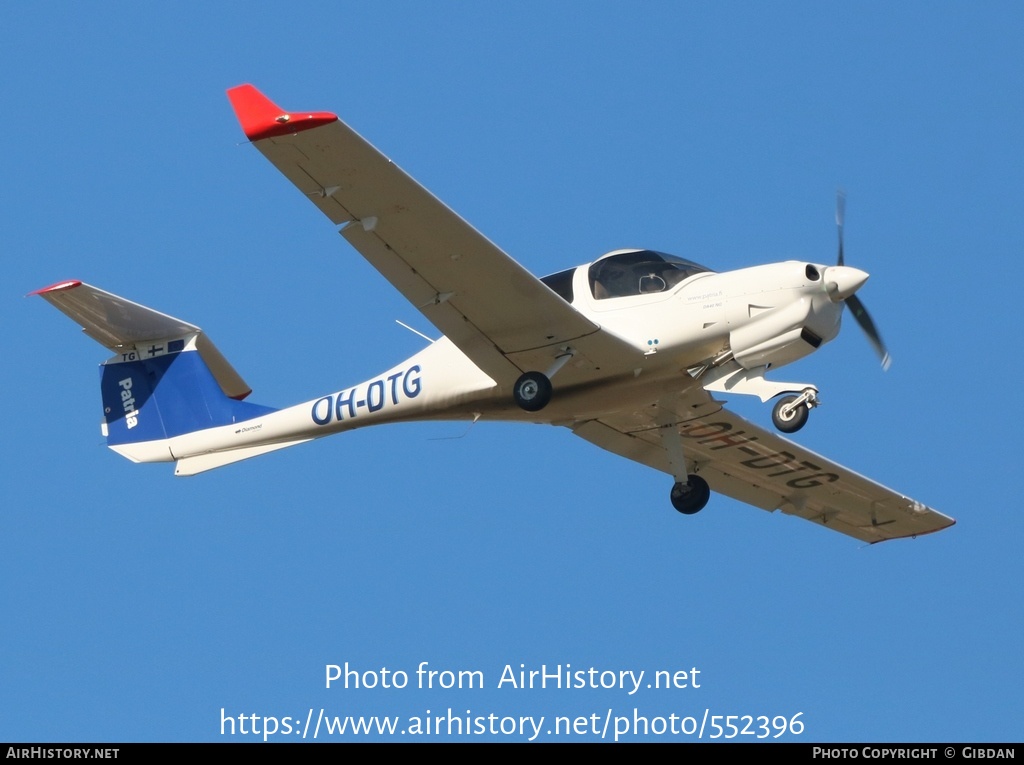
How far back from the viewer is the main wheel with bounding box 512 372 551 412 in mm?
18516

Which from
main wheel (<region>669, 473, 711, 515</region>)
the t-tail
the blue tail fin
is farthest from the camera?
the blue tail fin

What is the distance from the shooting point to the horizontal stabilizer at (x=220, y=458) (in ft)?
69.3

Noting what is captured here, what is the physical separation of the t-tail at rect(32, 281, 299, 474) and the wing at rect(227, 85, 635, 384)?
412cm

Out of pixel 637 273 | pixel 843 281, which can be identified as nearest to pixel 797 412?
pixel 843 281

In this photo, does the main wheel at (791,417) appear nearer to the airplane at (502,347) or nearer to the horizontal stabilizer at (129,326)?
the airplane at (502,347)

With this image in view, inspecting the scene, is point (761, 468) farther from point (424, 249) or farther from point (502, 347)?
point (424, 249)

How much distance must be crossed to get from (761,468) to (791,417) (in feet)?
13.7

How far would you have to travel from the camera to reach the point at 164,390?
72.3ft

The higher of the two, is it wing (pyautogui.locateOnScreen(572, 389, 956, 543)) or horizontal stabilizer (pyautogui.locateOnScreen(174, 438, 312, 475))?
wing (pyautogui.locateOnScreen(572, 389, 956, 543))

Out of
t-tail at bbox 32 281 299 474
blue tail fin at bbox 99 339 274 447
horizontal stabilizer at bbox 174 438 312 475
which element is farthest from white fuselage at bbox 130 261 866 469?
blue tail fin at bbox 99 339 274 447

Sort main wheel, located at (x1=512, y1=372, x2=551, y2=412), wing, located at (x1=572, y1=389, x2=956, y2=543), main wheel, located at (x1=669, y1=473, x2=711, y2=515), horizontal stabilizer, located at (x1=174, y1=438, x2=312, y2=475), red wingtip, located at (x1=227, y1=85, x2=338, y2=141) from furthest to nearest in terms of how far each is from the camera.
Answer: horizontal stabilizer, located at (x1=174, y1=438, x2=312, y2=475)
wing, located at (x1=572, y1=389, x2=956, y2=543)
main wheel, located at (x1=669, y1=473, x2=711, y2=515)
main wheel, located at (x1=512, y1=372, x2=551, y2=412)
red wingtip, located at (x1=227, y1=85, x2=338, y2=141)

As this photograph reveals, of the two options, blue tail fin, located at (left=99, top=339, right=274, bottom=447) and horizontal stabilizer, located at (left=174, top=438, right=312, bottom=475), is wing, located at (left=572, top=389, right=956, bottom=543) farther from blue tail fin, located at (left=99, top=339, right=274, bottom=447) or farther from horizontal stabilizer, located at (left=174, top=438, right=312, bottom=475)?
blue tail fin, located at (left=99, top=339, right=274, bottom=447)

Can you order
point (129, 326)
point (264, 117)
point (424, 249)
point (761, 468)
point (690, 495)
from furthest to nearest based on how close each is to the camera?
point (761, 468), point (129, 326), point (690, 495), point (424, 249), point (264, 117)

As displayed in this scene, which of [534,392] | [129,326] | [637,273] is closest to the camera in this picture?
[534,392]
